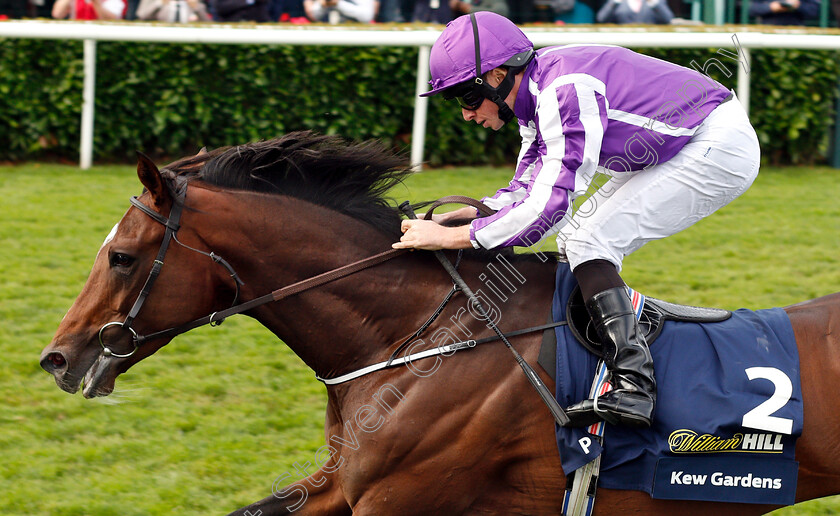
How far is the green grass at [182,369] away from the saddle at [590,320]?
1150 mm

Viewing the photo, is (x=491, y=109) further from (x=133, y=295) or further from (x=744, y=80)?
(x=744, y=80)

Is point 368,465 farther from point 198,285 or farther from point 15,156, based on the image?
point 15,156

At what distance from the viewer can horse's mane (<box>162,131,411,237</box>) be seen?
3006mm

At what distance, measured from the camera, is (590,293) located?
284 centimetres

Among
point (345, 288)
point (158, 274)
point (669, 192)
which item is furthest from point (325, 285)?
point (669, 192)

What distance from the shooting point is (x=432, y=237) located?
2.92 meters

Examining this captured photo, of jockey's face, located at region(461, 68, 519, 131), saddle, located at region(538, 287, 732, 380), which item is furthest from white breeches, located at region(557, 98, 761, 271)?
jockey's face, located at region(461, 68, 519, 131)

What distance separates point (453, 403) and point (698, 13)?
9.95 m

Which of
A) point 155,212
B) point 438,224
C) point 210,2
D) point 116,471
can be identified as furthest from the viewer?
point 210,2

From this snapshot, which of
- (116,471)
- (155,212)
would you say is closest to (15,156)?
(116,471)

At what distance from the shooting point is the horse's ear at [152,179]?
8.93 feet

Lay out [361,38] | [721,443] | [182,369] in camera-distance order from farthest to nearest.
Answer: [361,38], [182,369], [721,443]

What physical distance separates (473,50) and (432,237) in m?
0.58

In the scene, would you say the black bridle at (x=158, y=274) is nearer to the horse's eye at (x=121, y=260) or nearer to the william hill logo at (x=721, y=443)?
the horse's eye at (x=121, y=260)
